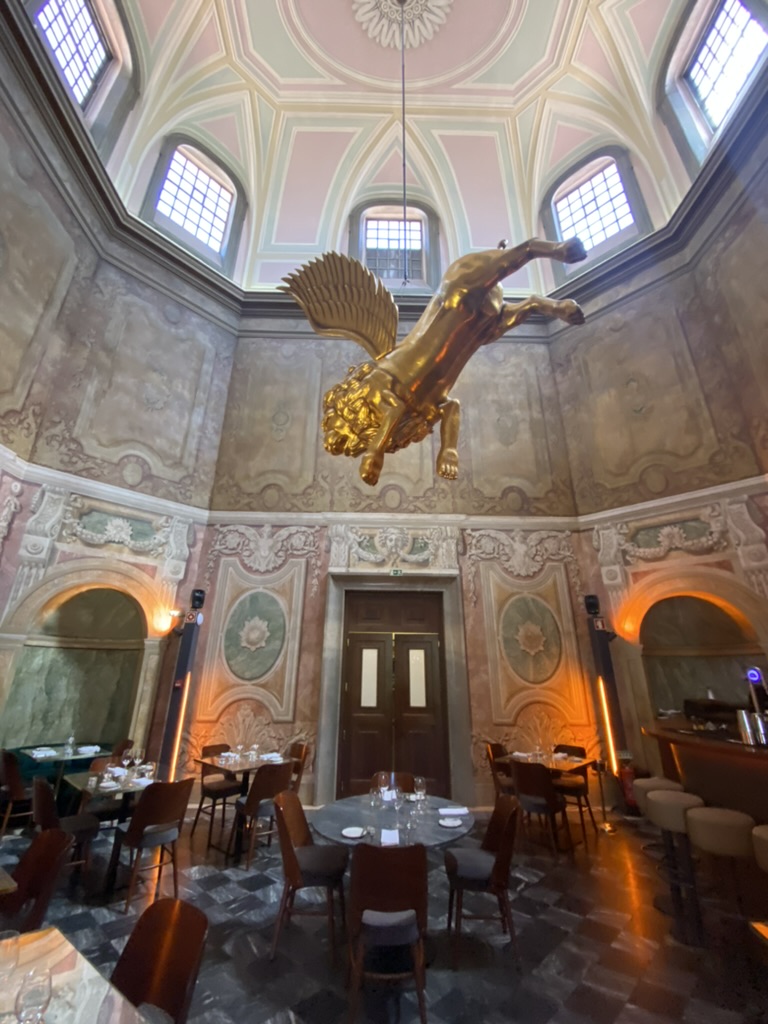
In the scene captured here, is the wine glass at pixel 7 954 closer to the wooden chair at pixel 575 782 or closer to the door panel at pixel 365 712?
the wooden chair at pixel 575 782

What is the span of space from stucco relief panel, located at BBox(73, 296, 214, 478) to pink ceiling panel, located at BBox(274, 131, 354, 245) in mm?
3839

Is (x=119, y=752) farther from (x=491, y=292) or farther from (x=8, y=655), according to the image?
(x=491, y=292)

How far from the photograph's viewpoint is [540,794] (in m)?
4.85

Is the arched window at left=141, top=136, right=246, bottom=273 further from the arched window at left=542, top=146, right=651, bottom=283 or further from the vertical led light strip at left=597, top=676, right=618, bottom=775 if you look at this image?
the vertical led light strip at left=597, top=676, right=618, bottom=775

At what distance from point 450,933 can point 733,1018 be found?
66.9 inches

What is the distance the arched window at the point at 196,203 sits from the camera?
8742 millimetres

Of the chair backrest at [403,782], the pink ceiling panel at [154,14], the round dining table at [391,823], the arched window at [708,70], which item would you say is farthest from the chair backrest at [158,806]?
the pink ceiling panel at [154,14]

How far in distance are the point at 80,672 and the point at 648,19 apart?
A: 1546cm

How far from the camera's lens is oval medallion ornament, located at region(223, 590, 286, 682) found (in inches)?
278

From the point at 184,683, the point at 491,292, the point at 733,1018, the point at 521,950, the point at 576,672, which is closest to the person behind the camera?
the point at 733,1018

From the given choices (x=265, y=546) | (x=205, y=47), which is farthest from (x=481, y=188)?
(x=265, y=546)

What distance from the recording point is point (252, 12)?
27.6 feet

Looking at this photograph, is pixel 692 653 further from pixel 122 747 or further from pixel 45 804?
pixel 122 747

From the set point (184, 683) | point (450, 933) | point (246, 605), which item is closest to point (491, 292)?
point (450, 933)
